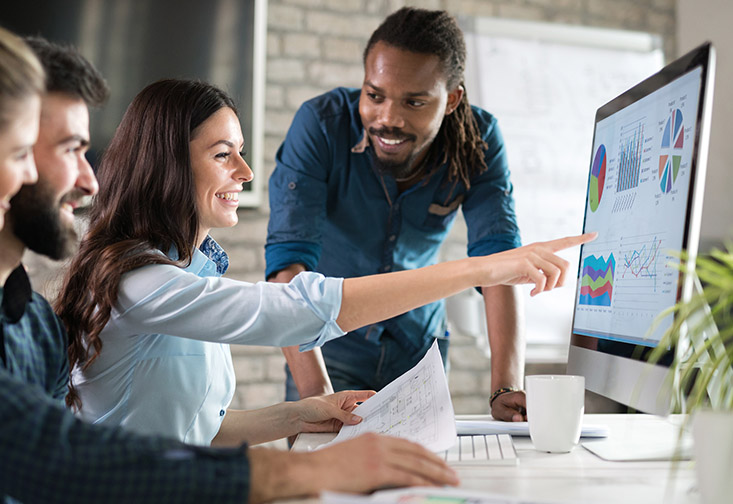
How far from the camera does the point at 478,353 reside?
9.16 ft

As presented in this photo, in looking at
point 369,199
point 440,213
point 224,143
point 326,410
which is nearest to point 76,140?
point 224,143

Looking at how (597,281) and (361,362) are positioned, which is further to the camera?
(361,362)

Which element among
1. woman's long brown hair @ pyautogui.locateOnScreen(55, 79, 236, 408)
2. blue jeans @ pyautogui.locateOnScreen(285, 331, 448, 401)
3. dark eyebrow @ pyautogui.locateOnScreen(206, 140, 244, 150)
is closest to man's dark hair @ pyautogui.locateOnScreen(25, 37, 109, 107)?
woman's long brown hair @ pyautogui.locateOnScreen(55, 79, 236, 408)

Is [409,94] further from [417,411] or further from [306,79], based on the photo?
[306,79]

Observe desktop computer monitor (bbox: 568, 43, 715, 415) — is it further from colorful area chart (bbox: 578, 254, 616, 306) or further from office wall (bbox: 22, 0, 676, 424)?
office wall (bbox: 22, 0, 676, 424)

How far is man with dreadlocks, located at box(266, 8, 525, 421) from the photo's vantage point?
5.29 ft

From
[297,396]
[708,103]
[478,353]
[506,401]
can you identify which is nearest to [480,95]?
[478,353]

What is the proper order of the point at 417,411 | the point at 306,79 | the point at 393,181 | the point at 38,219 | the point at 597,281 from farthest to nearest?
the point at 306,79
the point at 393,181
the point at 597,281
the point at 417,411
the point at 38,219

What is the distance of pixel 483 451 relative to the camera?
0.91 metres

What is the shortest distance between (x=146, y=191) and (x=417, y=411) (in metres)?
0.63

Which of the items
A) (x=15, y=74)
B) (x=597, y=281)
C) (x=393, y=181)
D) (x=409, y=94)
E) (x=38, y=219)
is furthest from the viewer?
(x=393, y=181)

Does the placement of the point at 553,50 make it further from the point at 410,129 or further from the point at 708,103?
the point at 708,103

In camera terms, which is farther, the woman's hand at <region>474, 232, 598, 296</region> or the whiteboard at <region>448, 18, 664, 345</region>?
the whiteboard at <region>448, 18, 664, 345</region>

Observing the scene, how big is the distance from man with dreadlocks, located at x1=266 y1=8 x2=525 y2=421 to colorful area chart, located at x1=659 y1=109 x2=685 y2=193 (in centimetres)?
66
